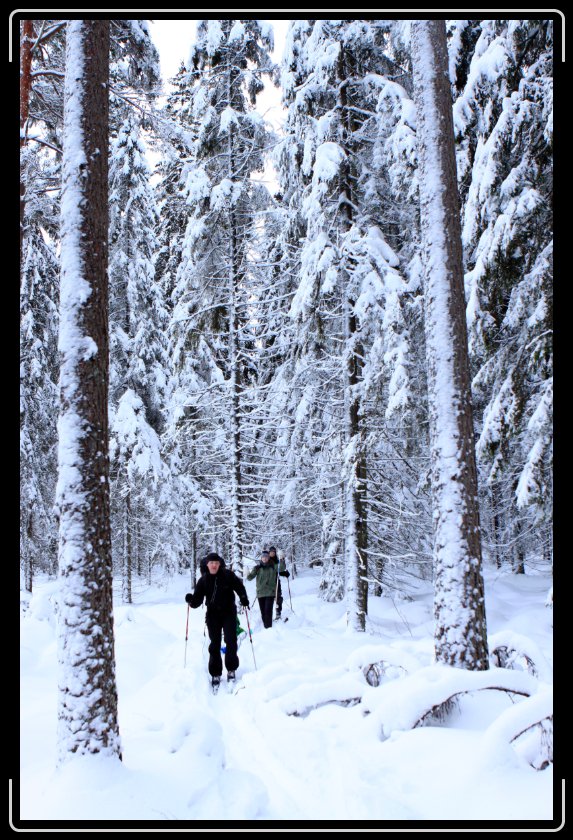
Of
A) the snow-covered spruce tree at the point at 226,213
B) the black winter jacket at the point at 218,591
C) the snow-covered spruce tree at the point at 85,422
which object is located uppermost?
the snow-covered spruce tree at the point at 226,213

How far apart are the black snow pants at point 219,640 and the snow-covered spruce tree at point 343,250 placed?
3.72m

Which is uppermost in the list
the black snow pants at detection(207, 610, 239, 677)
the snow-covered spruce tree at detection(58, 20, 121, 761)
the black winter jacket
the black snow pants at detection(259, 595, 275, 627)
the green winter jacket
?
the snow-covered spruce tree at detection(58, 20, 121, 761)

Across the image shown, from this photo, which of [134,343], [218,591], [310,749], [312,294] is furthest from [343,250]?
[134,343]

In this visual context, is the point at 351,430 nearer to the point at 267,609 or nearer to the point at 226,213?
the point at 267,609

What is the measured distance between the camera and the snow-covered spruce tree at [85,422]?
4273 millimetres

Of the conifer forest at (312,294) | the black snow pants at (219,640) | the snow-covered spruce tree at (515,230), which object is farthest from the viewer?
the black snow pants at (219,640)

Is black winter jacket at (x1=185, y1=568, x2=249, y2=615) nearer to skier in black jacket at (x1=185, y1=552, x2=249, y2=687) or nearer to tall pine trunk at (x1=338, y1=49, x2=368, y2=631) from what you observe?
skier in black jacket at (x1=185, y1=552, x2=249, y2=687)

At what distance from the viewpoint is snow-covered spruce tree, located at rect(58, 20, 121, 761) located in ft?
14.0

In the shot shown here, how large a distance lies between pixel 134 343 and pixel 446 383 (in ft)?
45.6

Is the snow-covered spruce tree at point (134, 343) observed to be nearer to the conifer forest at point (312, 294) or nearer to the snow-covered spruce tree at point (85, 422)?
the conifer forest at point (312, 294)

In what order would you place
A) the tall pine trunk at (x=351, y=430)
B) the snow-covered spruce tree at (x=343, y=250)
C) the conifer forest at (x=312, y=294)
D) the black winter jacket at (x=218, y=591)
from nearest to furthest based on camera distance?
1. the conifer forest at (x=312, y=294)
2. the black winter jacket at (x=218, y=591)
3. the snow-covered spruce tree at (x=343, y=250)
4. the tall pine trunk at (x=351, y=430)

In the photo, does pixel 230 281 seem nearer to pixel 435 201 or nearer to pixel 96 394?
pixel 435 201

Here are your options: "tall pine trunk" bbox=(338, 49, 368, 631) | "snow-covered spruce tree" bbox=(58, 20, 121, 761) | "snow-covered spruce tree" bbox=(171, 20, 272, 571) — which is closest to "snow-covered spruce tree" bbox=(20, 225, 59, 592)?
"snow-covered spruce tree" bbox=(171, 20, 272, 571)

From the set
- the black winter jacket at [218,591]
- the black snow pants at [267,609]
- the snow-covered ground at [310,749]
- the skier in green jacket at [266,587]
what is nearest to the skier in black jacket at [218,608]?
the black winter jacket at [218,591]
